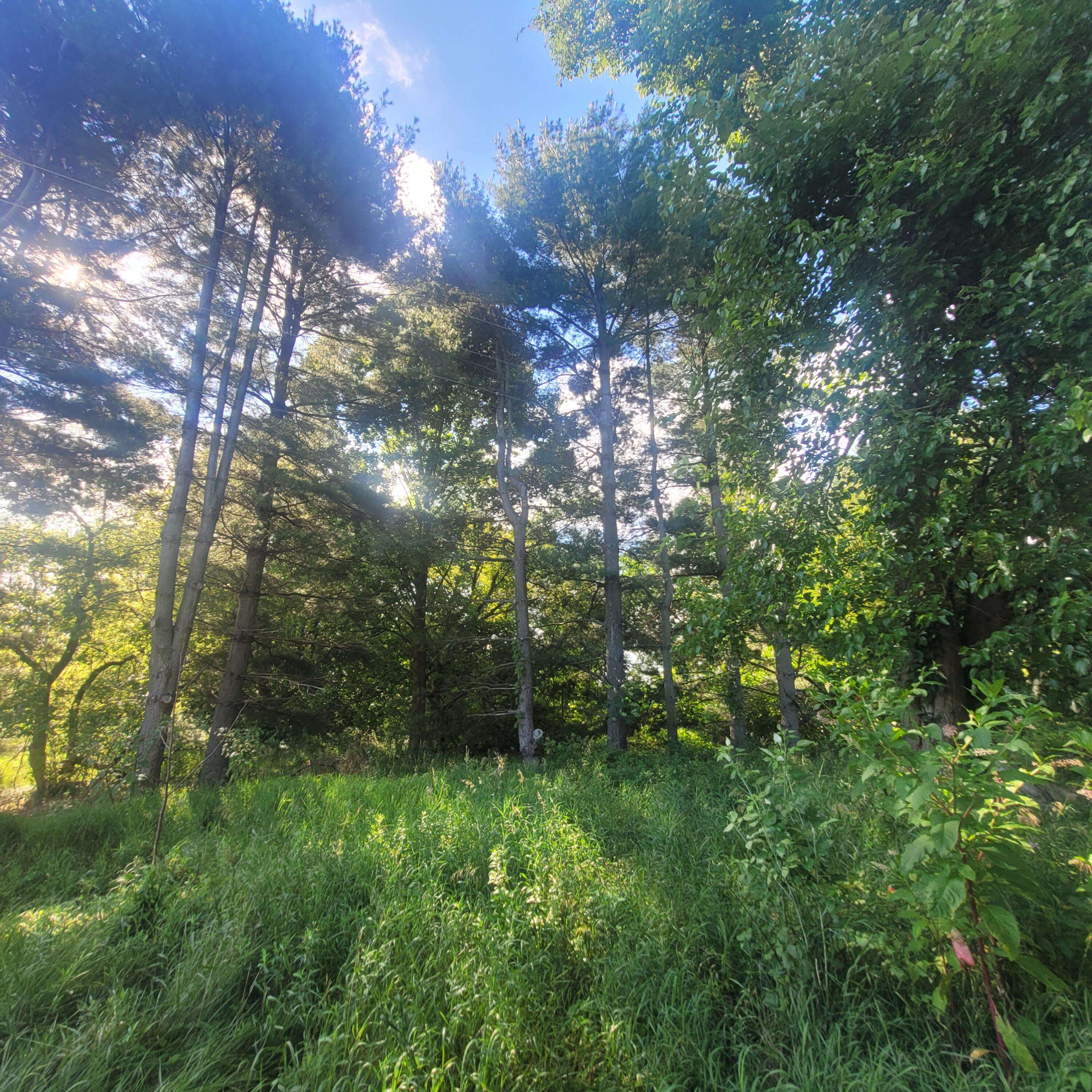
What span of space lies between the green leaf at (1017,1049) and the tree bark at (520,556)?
7.44 metres

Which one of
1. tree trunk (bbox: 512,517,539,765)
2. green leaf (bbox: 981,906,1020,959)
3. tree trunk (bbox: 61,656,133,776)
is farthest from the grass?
tree trunk (bbox: 61,656,133,776)

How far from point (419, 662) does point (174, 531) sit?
710cm

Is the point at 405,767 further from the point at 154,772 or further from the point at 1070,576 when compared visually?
the point at 1070,576

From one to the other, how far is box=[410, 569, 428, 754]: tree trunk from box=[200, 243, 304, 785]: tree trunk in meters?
3.73

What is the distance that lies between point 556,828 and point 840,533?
3168mm

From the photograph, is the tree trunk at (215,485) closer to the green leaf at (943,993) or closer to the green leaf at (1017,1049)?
the green leaf at (943,993)

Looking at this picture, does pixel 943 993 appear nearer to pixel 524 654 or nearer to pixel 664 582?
pixel 524 654

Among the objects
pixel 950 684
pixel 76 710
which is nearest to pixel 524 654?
pixel 950 684

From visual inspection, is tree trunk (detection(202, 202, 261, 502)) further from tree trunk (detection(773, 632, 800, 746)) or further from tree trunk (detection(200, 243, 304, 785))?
tree trunk (detection(773, 632, 800, 746))

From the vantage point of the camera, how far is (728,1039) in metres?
1.93

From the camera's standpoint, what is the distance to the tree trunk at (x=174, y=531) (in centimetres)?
648

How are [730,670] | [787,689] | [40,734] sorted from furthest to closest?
1. [40,734]
2. [730,670]
3. [787,689]

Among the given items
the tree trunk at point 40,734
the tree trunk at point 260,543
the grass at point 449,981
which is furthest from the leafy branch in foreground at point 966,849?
the tree trunk at point 40,734

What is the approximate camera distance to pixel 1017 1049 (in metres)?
1.40
